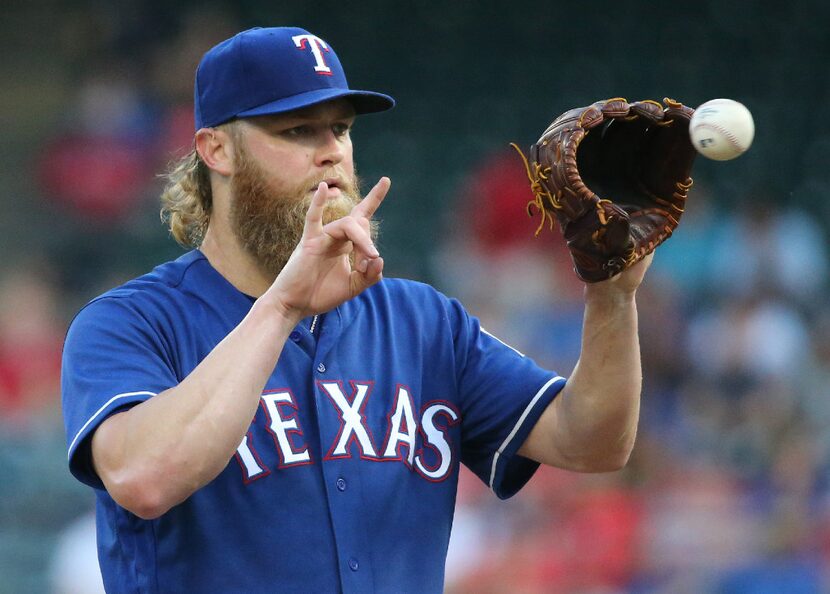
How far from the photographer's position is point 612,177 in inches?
94.3

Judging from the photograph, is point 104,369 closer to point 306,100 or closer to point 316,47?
point 306,100

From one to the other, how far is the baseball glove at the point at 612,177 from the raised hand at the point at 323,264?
334 millimetres

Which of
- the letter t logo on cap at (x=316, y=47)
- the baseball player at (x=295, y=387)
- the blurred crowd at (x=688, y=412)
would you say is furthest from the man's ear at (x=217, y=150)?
the blurred crowd at (x=688, y=412)

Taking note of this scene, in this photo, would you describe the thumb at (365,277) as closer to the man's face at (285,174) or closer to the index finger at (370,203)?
the index finger at (370,203)

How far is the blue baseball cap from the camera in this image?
238cm

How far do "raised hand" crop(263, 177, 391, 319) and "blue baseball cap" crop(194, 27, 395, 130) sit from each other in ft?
1.31

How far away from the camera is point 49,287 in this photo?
636 centimetres

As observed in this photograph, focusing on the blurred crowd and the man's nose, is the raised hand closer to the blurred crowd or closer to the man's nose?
the man's nose

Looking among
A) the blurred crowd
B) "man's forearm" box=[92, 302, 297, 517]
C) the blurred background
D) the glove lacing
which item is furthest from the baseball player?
the blurred crowd

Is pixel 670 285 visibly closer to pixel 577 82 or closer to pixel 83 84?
pixel 577 82

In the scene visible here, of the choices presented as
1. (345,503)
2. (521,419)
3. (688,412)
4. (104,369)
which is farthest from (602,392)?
(688,412)

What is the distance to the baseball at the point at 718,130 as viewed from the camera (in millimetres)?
2164

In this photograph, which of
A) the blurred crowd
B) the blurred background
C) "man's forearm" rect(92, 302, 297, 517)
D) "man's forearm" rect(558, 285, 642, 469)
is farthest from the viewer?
the blurred background

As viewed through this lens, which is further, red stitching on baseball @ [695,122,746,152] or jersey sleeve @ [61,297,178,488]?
red stitching on baseball @ [695,122,746,152]
